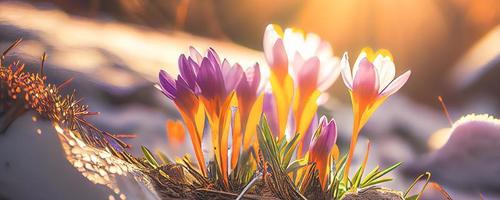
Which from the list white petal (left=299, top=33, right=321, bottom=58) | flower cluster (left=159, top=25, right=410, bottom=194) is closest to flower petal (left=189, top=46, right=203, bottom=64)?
flower cluster (left=159, top=25, right=410, bottom=194)

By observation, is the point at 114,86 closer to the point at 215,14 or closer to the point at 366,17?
the point at 215,14

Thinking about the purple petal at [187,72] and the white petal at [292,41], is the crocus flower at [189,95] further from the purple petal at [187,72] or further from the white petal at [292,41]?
the white petal at [292,41]

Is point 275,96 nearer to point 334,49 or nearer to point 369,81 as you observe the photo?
point 369,81

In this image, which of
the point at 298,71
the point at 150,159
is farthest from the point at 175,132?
the point at 298,71

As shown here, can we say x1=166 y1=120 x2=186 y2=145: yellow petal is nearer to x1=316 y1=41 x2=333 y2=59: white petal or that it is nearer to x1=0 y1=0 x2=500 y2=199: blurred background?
x1=0 y1=0 x2=500 y2=199: blurred background

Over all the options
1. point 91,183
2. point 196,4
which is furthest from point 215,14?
point 91,183

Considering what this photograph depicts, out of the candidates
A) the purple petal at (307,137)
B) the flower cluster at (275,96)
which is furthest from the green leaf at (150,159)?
the purple petal at (307,137)

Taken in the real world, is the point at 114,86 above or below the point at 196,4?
below
